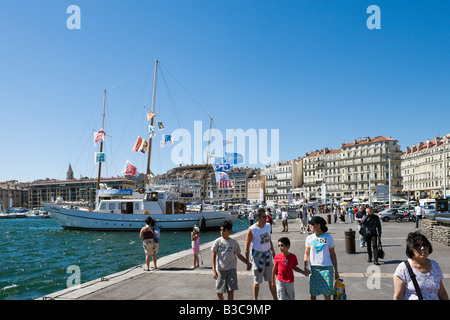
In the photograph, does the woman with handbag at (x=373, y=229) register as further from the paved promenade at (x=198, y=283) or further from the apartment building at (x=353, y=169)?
the apartment building at (x=353, y=169)

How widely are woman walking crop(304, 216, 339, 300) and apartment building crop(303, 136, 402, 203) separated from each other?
93656 millimetres

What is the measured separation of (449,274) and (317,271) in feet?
17.4

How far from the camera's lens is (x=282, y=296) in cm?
574

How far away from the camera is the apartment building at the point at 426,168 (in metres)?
88.0

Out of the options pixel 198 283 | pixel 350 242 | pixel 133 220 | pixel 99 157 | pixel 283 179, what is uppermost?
pixel 99 157

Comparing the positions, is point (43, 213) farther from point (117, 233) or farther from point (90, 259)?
point (90, 259)

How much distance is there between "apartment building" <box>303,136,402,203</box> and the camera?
341 ft

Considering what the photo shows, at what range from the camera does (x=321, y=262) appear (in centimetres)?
574

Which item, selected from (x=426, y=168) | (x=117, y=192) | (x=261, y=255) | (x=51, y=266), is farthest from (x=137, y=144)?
(x=426, y=168)

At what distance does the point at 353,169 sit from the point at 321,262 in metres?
113

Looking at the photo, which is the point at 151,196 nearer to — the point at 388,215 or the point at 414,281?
the point at 388,215

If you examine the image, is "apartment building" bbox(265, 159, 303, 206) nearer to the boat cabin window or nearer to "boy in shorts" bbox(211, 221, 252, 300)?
the boat cabin window

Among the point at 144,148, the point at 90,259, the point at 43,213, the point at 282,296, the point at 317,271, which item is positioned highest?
the point at 144,148
